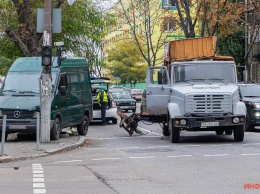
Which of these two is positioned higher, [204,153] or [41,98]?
[41,98]

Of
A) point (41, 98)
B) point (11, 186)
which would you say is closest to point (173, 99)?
point (41, 98)

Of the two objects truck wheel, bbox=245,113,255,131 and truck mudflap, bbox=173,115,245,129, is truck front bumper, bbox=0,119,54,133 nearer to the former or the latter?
truck mudflap, bbox=173,115,245,129

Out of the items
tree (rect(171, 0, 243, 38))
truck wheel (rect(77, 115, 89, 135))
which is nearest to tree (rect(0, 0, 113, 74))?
tree (rect(171, 0, 243, 38))

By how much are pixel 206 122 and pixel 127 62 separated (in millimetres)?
76165

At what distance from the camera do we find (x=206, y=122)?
68.5 feet

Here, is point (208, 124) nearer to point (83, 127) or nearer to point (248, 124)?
point (83, 127)

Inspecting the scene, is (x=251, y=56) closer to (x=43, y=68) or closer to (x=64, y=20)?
(x=64, y=20)

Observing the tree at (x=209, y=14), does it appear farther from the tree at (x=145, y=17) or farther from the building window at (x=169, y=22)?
the tree at (x=145, y=17)

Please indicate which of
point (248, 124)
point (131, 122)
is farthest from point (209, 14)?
point (131, 122)

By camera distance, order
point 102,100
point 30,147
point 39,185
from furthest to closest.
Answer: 1. point 102,100
2. point 30,147
3. point 39,185

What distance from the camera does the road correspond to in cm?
1178

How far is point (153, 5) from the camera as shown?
59625mm

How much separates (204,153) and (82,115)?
8.25 meters

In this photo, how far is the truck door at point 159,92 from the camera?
2259cm
